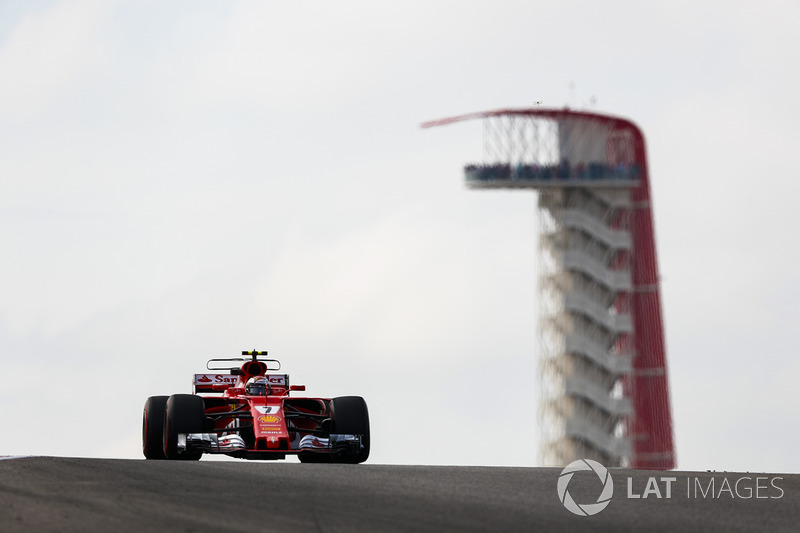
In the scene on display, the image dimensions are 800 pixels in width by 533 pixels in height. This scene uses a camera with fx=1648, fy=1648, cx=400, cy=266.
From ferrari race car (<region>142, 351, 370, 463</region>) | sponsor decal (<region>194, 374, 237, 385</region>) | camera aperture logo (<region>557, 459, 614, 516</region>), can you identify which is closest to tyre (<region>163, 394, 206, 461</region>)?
ferrari race car (<region>142, 351, 370, 463</region>)

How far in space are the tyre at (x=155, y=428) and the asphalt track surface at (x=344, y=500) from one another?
3.08 m

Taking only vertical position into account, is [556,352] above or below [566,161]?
below

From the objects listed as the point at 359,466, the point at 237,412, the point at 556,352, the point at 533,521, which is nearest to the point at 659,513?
the point at 533,521

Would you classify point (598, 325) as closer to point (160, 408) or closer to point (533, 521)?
point (160, 408)

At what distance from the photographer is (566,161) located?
88375mm

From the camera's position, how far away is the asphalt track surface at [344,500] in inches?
540

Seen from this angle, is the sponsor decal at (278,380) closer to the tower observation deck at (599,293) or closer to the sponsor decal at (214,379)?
the sponsor decal at (214,379)

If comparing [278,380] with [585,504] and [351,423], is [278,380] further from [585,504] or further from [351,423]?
[585,504]

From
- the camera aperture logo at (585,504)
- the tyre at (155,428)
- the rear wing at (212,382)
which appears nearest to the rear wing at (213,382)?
the rear wing at (212,382)

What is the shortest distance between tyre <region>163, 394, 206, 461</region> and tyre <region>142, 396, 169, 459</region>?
0.59m

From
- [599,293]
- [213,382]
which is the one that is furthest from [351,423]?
[599,293]

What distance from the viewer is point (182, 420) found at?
21.3 metres

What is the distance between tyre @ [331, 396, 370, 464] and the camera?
2167 centimetres

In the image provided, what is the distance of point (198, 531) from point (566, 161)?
76.4m
